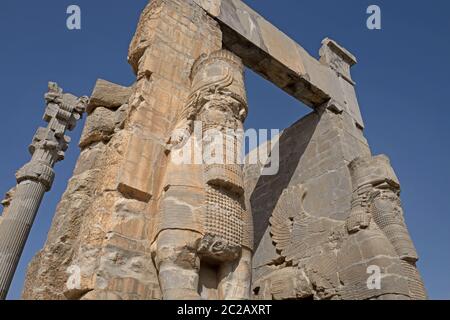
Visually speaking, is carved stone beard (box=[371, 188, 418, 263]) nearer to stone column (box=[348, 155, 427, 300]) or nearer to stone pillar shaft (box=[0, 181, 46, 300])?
stone column (box=[348, 155, 427, 300])

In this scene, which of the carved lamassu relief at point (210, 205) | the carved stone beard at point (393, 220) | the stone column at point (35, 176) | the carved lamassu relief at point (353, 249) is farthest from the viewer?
the stone column at point (35, 176)

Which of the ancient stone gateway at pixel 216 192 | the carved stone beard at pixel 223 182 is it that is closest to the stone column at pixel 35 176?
the ancient stone gateway at pixel 216 192

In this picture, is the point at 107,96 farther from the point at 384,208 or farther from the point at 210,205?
the point at 384,208

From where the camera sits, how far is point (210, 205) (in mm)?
2967

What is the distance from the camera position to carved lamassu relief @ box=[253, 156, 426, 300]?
472 centimetres

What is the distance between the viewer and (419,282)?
475 centimetres

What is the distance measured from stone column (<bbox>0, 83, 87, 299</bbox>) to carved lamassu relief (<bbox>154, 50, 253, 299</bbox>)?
3.69 metres

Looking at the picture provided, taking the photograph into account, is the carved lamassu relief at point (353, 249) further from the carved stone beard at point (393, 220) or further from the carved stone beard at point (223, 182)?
the carved stone beard at point (223, 182)

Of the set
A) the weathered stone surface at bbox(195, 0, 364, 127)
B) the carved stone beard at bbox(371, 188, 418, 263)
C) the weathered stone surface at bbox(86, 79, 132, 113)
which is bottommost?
the carved stone beard at bbox(371, 188, 418, 263)

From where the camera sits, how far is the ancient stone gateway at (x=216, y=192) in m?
2.86

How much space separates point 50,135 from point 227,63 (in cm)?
480

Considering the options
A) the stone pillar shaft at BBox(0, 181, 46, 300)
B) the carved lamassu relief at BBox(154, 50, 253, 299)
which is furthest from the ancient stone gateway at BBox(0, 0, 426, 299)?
the stone pillar shaft at BBox(0, 181, 46, 300)

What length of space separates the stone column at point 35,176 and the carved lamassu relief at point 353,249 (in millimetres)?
3380

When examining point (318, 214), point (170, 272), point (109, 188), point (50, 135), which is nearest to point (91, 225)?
point (109, 188)
